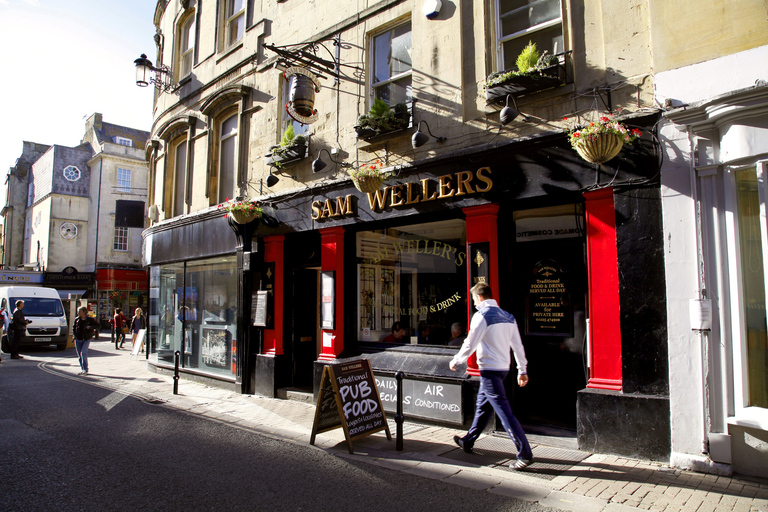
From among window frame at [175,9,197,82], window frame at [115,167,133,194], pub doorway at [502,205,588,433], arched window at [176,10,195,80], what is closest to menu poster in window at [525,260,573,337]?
pub doorway at [502,205,588,433]

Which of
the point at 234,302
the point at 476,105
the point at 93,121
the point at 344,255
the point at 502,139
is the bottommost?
the point at 234,302

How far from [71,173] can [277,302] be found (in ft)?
116

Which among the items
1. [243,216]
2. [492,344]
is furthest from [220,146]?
[492,344]

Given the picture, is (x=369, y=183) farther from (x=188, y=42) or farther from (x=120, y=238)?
(x=120, y=238)

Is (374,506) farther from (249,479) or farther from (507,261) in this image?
(507,261)

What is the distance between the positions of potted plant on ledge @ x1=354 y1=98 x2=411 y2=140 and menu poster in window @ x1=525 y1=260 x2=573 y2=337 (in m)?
3.08

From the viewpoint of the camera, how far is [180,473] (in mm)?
5031

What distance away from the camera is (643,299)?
215 inches

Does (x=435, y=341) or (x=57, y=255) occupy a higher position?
(x=57, y=255)

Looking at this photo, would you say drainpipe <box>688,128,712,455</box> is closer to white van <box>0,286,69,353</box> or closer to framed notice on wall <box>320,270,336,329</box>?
framed notice on wall <box>320,270,336,329</box>

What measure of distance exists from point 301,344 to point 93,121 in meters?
38.5

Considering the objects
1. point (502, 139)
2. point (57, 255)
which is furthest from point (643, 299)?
point (57, 255)

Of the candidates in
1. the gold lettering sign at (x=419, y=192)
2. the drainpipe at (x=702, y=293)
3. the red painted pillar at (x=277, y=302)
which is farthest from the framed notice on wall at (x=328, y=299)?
the drainpipe at (x=702, y=293)

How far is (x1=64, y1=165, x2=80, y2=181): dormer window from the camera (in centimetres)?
3697
